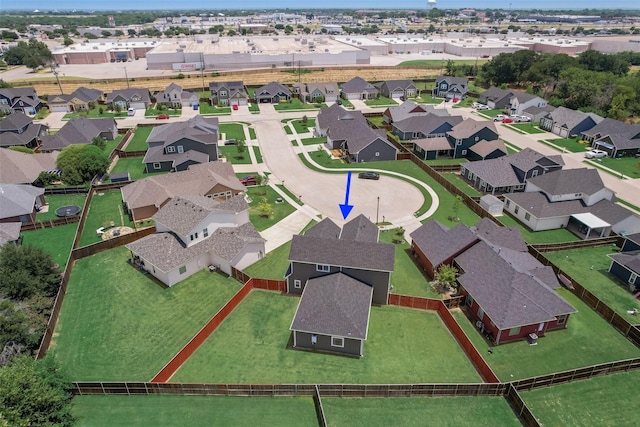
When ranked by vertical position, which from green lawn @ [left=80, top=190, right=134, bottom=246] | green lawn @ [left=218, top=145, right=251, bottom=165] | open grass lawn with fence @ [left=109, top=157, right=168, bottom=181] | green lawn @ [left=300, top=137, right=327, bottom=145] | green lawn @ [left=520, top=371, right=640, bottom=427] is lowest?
green lawn @ [left=80, top=190, right=134, bottom=246]

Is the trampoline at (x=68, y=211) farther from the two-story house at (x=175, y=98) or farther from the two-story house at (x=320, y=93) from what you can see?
the two-story house at (x=320, y=93)

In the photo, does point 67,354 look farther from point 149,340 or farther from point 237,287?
point 237,287

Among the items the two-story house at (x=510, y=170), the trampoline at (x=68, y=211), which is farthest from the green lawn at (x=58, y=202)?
the two-story house at (x=510, y=170)

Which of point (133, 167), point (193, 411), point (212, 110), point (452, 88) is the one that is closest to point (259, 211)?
point (133, 167)

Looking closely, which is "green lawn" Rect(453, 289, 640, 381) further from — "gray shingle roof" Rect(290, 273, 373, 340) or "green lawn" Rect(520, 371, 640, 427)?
"gray shingle roof" Rect(290, 273, 373, 340)

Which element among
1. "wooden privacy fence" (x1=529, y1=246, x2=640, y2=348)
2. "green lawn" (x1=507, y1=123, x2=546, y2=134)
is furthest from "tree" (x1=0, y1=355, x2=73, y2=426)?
"green lawn" (x1=507, y1=123, x2=546, y2=134)

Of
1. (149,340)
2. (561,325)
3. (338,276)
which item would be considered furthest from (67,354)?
(561,325)
